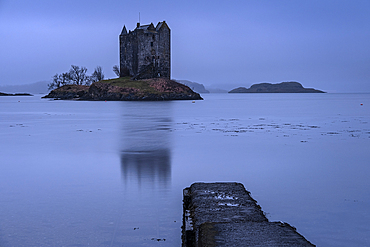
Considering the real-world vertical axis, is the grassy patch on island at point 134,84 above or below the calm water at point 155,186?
above

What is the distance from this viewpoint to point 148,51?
7131 cm

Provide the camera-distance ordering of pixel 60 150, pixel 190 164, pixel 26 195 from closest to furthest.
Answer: pixel 26 195 < pixel 190 164 < pixel 60 150

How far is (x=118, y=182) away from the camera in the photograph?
22.9ft

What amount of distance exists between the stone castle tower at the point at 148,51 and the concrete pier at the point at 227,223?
66412 millimetres

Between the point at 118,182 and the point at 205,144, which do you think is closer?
the point at 118,182

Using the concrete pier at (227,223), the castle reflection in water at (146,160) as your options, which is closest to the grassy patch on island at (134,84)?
the castle reflection in water at (146,160)

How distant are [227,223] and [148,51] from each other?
68990mm

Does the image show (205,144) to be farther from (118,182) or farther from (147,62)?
(147,62)

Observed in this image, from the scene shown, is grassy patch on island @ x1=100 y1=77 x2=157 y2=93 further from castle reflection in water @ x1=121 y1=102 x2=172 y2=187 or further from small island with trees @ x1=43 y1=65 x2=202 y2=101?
castle reflection in water @ x1=121 y1=102 x2=172 y2=187

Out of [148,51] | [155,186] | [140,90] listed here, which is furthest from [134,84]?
[155,186]

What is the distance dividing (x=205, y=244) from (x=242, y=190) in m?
2.02

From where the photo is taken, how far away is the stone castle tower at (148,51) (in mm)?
71188

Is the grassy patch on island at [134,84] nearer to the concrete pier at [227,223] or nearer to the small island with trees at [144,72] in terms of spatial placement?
the small island with trees at [144,72]

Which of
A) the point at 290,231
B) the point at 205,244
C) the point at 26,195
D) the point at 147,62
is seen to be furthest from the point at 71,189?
the point at 147,62
